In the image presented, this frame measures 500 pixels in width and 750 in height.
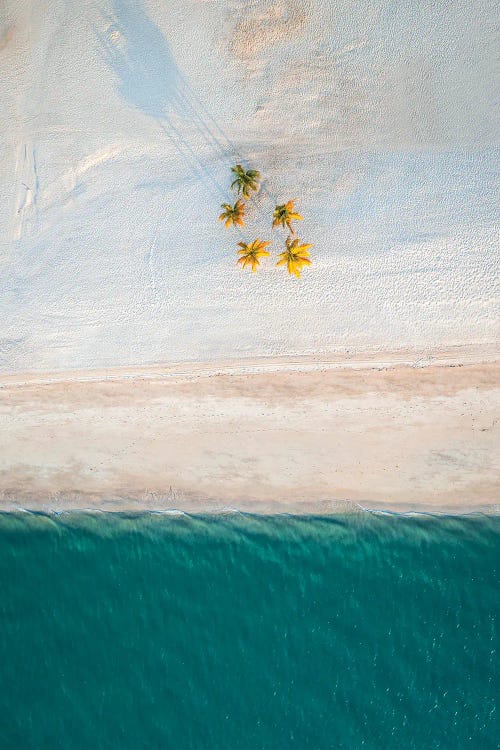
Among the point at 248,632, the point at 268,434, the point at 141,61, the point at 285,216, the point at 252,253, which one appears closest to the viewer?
the point at 285,216

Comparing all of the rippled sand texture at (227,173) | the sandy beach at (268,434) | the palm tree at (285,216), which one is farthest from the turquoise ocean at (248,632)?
the palm tree at (285,216)

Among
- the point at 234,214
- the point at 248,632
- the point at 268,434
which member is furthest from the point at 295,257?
the point at 248,632

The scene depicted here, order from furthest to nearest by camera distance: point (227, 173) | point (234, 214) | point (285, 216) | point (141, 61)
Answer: point (141, 61) < point (227, 173) < point (234, 214) < point (285, 216)

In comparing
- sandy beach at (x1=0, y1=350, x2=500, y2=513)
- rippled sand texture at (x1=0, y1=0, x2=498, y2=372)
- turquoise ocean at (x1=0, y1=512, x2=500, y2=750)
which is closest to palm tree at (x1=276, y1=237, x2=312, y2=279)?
rippled sand texture at (x1=0, y1=0, x2=498, y2=372)

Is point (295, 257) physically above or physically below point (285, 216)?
below

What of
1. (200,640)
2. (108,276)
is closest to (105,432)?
(108,276)

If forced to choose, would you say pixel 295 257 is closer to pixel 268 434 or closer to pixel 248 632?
pixel 268 434

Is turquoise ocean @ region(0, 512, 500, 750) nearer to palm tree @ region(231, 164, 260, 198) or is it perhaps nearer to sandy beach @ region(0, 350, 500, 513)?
sandy beach @ region(0, 350, 500, 513)
